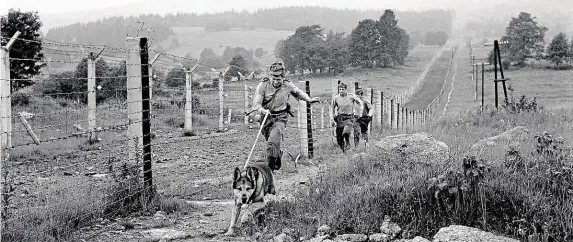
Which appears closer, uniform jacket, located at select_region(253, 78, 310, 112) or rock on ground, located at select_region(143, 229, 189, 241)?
rock on ground, located at select_region(143, 229, 189, 241)

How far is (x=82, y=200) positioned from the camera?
6.82m

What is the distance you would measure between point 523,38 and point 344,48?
92.7ft

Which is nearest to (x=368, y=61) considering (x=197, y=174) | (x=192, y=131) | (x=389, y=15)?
(x=389, y=15)

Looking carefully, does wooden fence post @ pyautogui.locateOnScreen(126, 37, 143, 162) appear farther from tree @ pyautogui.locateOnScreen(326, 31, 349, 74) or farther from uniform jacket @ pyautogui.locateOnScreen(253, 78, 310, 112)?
tree @ pyautogui.locateOnScreen(326, 31, 349, 74)

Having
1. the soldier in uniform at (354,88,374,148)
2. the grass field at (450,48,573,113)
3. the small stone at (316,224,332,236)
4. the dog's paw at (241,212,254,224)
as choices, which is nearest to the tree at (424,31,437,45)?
the grass field at (450,48,573,113)

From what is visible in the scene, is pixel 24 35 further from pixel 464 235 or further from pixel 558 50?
pixel 558 50

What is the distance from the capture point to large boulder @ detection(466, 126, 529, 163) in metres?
7.60

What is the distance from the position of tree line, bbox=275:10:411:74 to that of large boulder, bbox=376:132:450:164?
68981 millimetres

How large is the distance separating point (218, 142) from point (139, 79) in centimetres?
988

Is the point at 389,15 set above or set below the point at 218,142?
above

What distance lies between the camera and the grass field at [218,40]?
432 feet

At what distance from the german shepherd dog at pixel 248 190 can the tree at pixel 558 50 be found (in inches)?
3405

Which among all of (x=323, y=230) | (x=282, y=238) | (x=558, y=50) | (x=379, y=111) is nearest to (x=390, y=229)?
(x=323, y=230)

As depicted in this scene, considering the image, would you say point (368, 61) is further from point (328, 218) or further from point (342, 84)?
point (328, 218)
